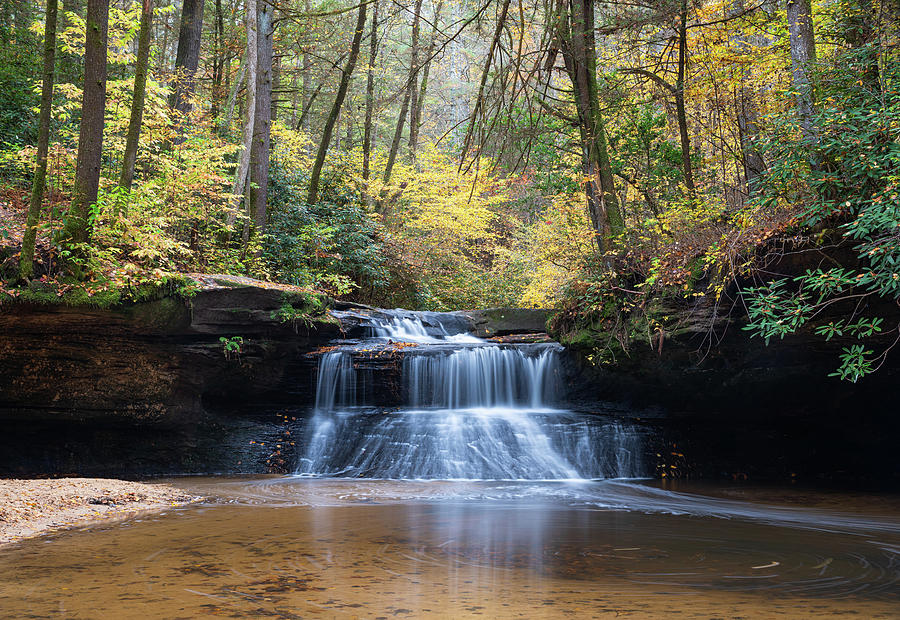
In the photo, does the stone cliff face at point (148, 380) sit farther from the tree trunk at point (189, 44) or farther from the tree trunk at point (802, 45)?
the tree trunk at point (802, 45)

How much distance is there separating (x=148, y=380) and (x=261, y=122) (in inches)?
283

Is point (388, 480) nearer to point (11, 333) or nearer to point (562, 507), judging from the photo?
point (562, 507)

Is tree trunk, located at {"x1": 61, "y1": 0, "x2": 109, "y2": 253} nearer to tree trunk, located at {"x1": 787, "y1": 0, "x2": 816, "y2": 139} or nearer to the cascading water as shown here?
the cascading water

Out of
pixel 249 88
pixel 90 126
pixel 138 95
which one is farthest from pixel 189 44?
pixel 90 126

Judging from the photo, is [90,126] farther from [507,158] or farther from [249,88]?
[507,158]

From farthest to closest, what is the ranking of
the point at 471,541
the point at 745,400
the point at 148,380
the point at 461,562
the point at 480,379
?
the point at 480,379
the point at 148,380
the point at 745,400
the point at 471,541
the point at 461,562

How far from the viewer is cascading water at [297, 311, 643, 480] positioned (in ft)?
31.8

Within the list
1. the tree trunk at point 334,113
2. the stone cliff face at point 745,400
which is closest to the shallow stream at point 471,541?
the stone cliff face at point 745,400

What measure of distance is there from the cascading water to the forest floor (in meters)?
3.27

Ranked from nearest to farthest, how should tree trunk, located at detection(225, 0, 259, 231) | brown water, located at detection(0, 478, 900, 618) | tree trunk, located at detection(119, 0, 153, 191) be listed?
1. brown water, located at detection(0, 478, 900, 618)
2. tree trunk, located at detection(119, 0, 153, 191)
3. tree trunk, located at detection(225, 0, 259, 231)

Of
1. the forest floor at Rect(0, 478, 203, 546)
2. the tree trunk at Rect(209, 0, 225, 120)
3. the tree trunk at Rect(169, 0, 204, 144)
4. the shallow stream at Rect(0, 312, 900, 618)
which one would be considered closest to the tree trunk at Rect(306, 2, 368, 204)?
the tree trunk at Rect(209, 0, 225, 120)

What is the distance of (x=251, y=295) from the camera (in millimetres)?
10375

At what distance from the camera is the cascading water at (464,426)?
968cm

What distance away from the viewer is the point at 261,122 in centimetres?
1477
